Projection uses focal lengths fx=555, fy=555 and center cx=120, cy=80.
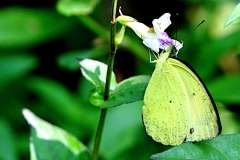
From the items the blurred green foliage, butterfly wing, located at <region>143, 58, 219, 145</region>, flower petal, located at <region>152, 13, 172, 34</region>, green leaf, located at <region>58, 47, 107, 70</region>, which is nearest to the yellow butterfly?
butterfly wing, located at <region>143, 58, 219, 145</region>

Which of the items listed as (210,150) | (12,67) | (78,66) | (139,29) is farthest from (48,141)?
(12,67)

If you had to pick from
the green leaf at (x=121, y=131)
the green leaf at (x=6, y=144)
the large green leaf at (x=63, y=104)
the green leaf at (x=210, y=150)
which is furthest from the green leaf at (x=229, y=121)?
the green leaf at (x=210, y=150)

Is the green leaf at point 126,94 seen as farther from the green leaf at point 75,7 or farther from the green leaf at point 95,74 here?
the green leaf at point 75,7

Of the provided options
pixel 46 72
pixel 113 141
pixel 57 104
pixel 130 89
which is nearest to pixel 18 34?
pixel 46 72

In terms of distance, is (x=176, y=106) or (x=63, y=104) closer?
(x=176, y=106)

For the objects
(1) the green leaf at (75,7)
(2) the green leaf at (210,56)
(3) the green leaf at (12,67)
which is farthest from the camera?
(3) the green leaf at (12,67)

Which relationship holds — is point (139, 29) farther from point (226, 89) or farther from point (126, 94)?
point (226, 89)
